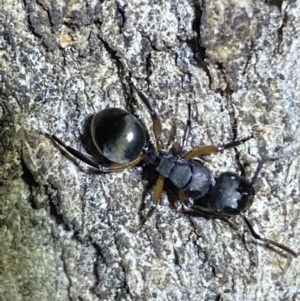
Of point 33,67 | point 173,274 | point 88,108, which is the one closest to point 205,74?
point 88,108

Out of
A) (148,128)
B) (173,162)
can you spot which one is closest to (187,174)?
(173,162)

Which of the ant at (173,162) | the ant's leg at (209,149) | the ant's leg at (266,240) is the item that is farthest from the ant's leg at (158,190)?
the ant's leg at (266,240)

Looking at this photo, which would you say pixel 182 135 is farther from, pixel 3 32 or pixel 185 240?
pixel 3 32

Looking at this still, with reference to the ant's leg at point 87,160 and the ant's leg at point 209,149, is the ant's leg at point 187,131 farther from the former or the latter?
the ant's leg at point 87,160

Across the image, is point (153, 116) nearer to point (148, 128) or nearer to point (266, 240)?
point (148, 128)

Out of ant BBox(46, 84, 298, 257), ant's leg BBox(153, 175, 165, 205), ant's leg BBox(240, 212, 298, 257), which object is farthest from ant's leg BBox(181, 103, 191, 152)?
ant's leg BBox(240, 212, 298, 257)

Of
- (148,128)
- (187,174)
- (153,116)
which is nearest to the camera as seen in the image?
(153,116)
